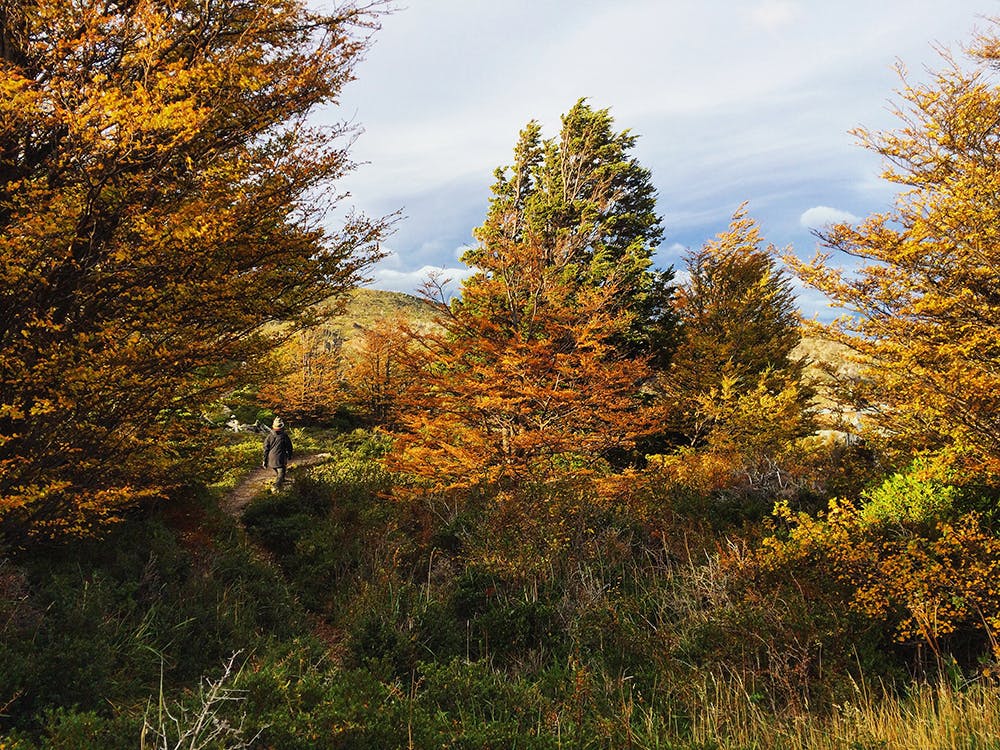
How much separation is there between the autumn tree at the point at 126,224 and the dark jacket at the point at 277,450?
15.9 ft

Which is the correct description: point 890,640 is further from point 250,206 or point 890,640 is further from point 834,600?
point 250,206

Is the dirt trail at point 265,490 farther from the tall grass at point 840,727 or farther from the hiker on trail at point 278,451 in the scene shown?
the tall grass at point 840,727

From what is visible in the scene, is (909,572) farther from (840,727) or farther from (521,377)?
(521,377)

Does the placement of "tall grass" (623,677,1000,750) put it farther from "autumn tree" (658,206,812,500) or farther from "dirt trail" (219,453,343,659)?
"autumn tree" (658,206,812,500)

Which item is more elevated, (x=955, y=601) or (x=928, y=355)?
(x=928, y=355)

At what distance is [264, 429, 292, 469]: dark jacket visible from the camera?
11.8 m

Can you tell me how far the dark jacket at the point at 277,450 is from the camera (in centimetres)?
1178

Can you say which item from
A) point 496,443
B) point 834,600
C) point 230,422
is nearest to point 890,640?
point 834,600

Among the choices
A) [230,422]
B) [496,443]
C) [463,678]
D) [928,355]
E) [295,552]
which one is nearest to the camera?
[463,678]

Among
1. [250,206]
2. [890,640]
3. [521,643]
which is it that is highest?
[250,206]

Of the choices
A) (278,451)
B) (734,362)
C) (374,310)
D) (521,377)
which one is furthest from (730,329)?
(374,310)

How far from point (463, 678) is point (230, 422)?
19540 mm

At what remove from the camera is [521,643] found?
18.6 ft

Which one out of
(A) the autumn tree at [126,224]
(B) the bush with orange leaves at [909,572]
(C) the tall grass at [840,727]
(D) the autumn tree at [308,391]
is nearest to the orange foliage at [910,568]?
(B) the bush with orange leaves at [909,572]
